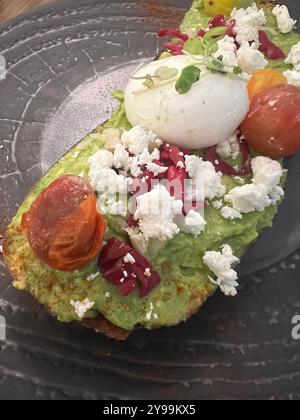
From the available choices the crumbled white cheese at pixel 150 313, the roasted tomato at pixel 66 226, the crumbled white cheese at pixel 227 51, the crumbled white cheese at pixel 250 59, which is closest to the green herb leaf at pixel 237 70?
the crumbled white cheese at pixel 227 51

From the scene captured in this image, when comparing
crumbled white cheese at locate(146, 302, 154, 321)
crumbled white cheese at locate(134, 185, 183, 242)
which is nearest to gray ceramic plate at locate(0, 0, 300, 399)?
crumbled white cheese at locate(146, 302, 154, 321)

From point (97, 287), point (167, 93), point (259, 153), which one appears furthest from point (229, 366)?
point (167, 93)

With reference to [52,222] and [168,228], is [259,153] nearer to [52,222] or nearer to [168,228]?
[168,228]

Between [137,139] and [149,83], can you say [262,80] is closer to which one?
[149,83]

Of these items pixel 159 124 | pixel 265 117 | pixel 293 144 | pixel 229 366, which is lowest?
pixel 229 366

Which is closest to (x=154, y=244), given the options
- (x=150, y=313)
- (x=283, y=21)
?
(x=150, y=313)

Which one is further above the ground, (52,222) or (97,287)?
(52,222)

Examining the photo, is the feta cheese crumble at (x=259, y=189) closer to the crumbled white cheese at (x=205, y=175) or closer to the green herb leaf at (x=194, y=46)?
the crumbled white cheese at (x=205, y=175)
